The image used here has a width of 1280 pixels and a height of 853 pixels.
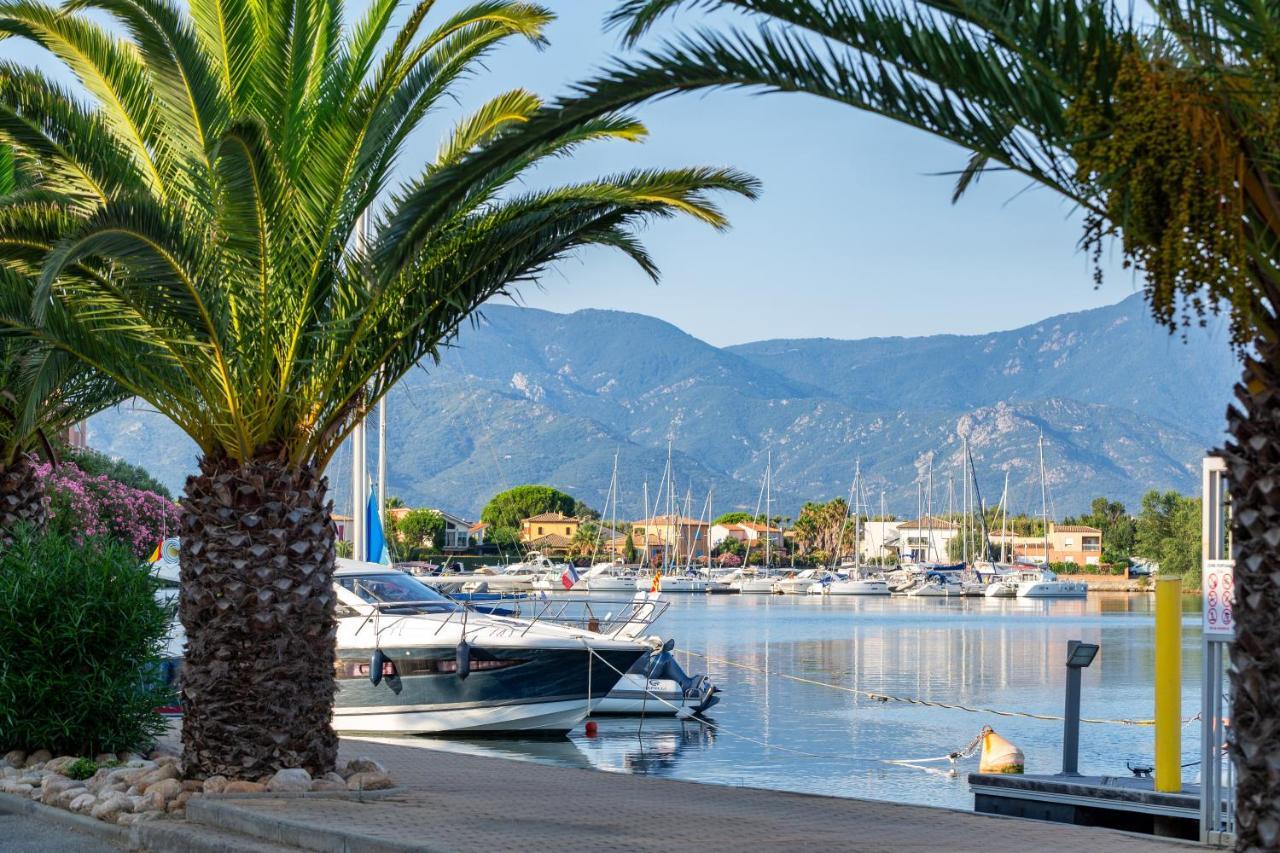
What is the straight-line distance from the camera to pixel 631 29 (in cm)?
710

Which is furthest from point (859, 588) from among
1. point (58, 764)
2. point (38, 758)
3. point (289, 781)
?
point (289, 781)

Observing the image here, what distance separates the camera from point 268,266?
11812mm

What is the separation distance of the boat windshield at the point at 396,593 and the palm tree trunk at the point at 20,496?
7.33 metres

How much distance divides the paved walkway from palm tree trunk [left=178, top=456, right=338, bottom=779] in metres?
0.76

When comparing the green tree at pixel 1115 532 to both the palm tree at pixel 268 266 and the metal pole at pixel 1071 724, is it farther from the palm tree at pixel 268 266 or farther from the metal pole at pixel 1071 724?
the palm tree at pixel 268 266

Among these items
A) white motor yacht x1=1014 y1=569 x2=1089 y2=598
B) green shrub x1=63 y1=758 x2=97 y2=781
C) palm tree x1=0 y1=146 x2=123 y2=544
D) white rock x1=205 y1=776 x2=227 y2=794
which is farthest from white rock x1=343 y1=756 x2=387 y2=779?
white motor yacht x1=1014 y1=569 x2=1089 y2=598

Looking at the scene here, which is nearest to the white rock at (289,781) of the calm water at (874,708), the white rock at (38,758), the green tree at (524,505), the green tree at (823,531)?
the white rock at (38,758)

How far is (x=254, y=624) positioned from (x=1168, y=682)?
6867 mm

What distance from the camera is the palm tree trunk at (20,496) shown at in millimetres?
15594

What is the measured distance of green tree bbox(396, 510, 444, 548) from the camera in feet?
482

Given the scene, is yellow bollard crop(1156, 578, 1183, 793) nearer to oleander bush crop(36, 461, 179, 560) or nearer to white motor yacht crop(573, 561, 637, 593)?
oleander bush crop(36, 461, 179, 560)

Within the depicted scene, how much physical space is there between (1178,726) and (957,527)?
7191 inches

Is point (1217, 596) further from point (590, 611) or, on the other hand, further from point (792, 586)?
point (792, 586)

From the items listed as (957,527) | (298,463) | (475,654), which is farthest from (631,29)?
(957,527)
